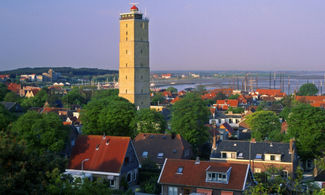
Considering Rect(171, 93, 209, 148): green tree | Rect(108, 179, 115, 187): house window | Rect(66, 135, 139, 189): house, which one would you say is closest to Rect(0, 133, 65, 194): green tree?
Rect(66, 135, 139, 189): house

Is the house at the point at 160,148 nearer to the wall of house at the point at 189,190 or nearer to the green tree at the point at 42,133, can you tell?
the green tree at the point at 42,133

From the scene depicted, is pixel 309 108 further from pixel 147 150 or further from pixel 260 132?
pixel 147 150

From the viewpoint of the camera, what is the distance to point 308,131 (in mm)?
40438

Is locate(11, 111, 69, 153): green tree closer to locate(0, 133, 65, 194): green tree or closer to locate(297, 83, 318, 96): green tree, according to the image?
locate(0, 133, 65, 194): green tree

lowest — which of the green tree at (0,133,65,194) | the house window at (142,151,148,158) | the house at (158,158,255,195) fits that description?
the house window at (142,151,148,158)

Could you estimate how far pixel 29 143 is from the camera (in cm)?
3170

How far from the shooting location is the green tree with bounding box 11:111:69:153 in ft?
105

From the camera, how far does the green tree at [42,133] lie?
32.0 m

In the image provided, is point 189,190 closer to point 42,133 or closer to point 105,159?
point 105,159

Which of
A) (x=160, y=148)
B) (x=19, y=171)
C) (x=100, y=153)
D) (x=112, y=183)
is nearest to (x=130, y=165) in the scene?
(x=112, y=183)

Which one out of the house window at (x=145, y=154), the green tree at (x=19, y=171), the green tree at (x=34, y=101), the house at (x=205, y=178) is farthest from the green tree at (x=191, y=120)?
the green tree at (x=34, y=101)

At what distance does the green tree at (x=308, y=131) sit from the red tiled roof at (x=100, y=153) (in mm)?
18283

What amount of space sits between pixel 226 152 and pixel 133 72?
30.7m

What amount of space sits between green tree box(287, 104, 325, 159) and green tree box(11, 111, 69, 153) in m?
22.6
